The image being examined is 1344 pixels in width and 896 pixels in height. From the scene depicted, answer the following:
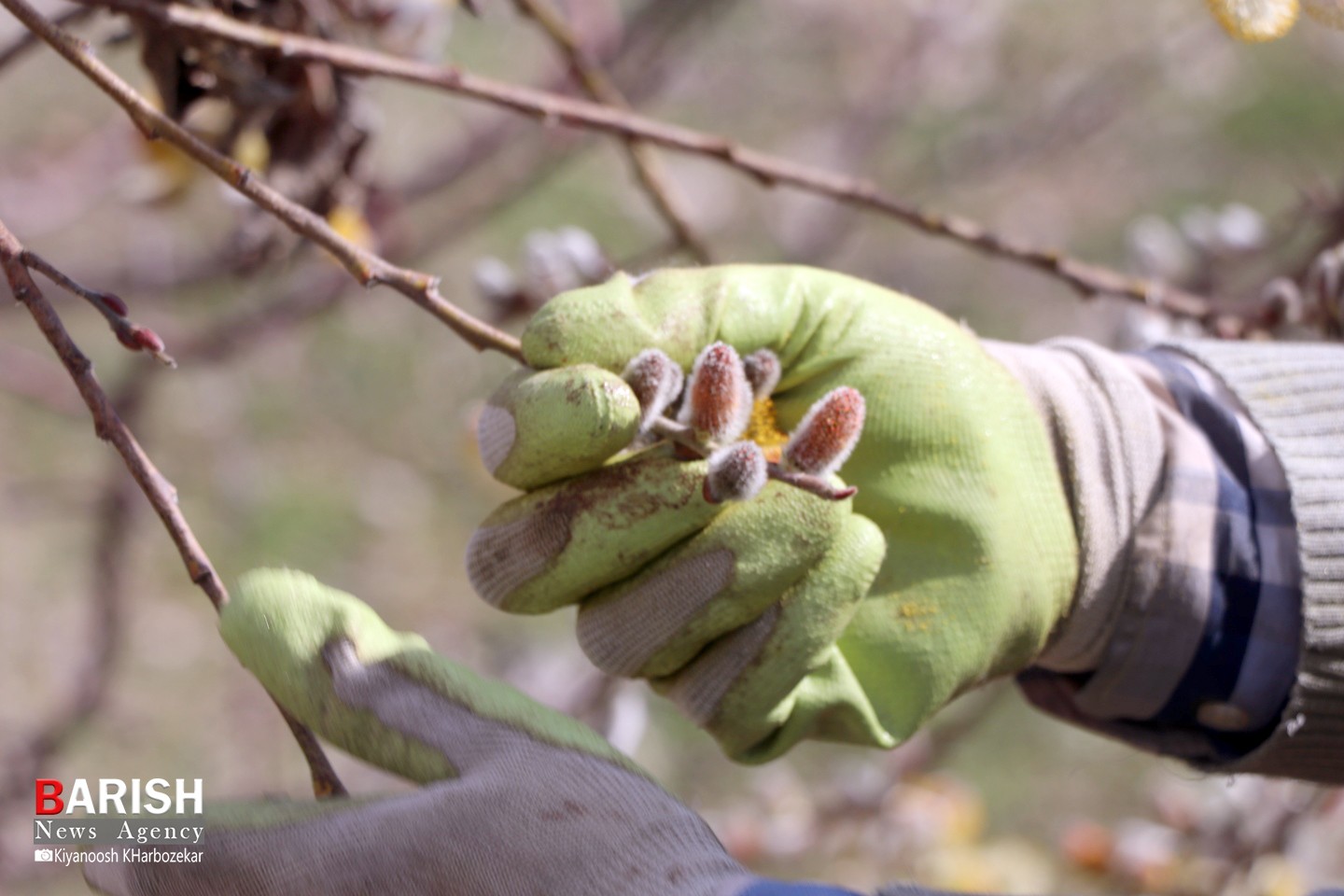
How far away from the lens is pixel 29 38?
92 centimetres

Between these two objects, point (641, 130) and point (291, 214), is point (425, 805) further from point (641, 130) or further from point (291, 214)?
point (641, 130)

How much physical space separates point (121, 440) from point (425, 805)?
0.27 metres

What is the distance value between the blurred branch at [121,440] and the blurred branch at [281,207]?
0.12 meters

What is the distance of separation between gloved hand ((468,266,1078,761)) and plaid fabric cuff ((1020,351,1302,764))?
0.25 feet

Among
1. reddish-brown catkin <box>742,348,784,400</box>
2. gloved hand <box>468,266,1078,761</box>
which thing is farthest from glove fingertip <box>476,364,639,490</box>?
reddish-brown catkin <box>742,348,784,400</box>

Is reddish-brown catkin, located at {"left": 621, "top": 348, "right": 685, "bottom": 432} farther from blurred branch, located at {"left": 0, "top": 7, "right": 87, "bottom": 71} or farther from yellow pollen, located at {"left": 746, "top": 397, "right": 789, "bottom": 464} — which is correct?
blurred branch, located at {"left": 0, "top": 7, "right": 87, "bottom": 71}

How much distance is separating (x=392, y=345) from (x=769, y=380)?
8.91 feet

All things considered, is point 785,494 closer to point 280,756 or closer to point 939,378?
point 939,378

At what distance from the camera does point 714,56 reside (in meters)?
3.83

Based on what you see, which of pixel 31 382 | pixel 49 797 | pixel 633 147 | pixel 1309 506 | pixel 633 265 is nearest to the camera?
pixel 1309 506

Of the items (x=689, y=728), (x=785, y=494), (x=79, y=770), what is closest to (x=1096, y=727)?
(x=785, y=494)

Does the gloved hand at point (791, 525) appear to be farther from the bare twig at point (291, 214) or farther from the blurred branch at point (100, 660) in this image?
the blurred branch at point (100, 660)

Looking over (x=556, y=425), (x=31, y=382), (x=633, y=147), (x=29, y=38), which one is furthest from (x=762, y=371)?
(x=31, y=382)

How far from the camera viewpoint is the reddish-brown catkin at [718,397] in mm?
654
